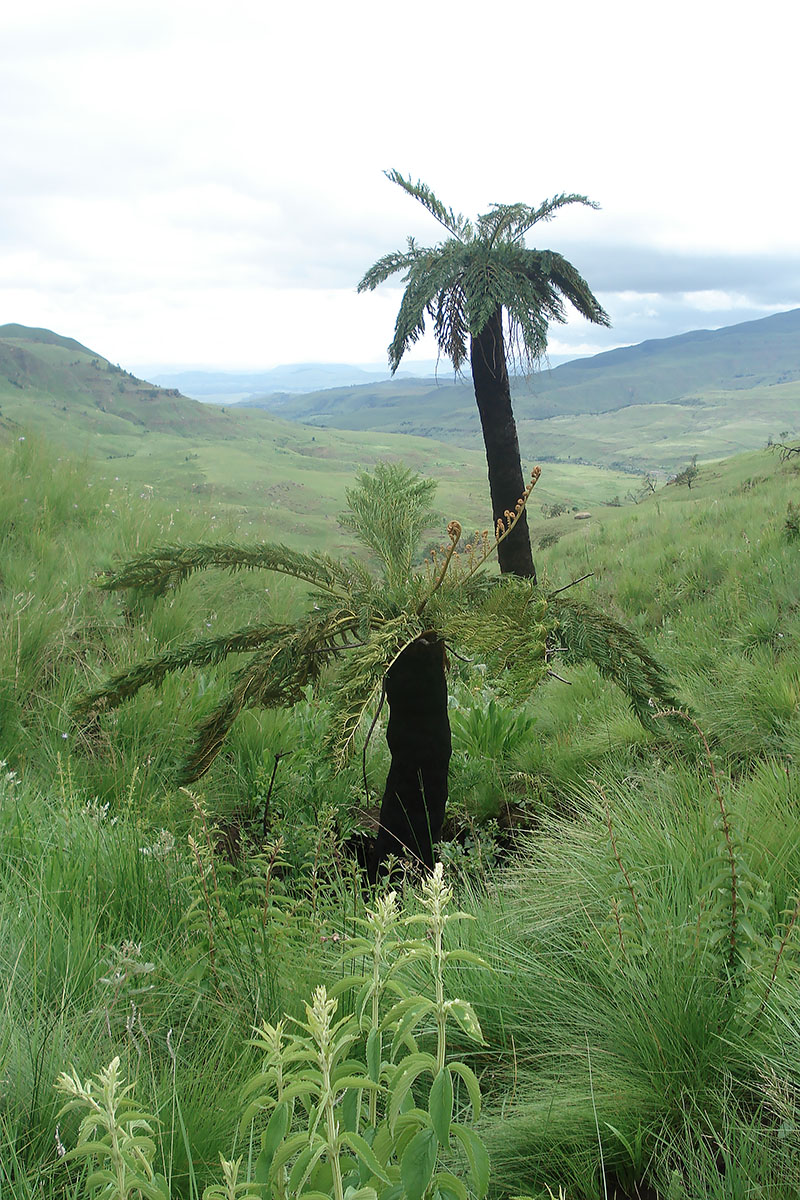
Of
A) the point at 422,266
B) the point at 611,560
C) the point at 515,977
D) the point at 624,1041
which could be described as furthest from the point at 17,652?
the point at 611,560

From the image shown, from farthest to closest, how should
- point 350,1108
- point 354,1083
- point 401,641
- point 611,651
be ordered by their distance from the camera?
1. point 611,651
2. point 401,641
3. point 350,1108
4. point 354,1083

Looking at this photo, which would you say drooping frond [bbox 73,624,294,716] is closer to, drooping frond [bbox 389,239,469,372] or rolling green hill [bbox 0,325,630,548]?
drooping frond [bbox 389,239,469,372]

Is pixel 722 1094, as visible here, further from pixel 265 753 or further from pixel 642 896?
pixel 265 753

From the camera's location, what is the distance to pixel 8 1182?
1191 millimetres

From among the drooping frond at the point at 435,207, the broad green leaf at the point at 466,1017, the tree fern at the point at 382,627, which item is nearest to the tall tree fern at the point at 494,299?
the drooping frond at the point at 435,207

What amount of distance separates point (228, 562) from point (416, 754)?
1.13m

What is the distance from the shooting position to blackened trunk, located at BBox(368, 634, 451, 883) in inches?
116

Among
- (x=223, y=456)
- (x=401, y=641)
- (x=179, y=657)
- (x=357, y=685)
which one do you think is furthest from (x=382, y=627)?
Result: (x=223, y=456)

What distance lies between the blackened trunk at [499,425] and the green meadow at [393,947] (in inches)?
99.1

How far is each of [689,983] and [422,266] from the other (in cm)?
Result: 728

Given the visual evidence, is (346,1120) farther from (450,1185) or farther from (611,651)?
(611,651)

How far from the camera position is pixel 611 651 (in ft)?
8.94

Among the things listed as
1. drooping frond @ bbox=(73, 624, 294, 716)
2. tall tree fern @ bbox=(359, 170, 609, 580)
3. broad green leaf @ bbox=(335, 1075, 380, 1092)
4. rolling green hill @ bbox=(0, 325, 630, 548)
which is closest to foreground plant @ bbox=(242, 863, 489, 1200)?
broad green leaf @ bbox=(335, 1075, 380, 1092)

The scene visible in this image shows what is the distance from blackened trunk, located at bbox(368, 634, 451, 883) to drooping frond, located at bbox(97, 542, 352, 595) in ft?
1.64
